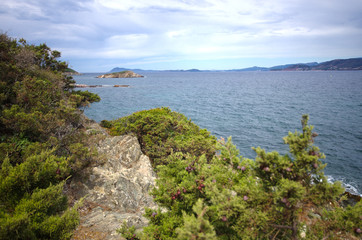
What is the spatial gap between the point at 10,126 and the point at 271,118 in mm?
40793

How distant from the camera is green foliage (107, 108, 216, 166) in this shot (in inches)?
618

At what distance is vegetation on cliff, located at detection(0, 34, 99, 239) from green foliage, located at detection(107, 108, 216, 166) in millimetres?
5160

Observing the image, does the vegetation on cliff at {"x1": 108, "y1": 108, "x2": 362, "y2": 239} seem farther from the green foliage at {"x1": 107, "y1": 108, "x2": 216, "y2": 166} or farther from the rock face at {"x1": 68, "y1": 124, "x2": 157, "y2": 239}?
the green foliage at {"x1": 107, "y1": 108, "x2": 216, "y2": 166}

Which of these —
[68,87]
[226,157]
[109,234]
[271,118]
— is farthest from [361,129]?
[68,87]

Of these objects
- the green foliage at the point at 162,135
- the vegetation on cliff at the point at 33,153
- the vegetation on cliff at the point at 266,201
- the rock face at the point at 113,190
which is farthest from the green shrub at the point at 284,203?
the green foliage at the point at 162,135

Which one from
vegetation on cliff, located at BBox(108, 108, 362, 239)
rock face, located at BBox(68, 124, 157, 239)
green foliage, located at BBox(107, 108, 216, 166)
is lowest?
rock face, located at BBox(68, 124, 157, 239)

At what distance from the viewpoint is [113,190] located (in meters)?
11.2

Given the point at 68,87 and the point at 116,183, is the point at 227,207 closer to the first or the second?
the point at 116,183

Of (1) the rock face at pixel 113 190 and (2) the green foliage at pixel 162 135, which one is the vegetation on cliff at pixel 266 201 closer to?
(1) the rock face at pixel 113 190

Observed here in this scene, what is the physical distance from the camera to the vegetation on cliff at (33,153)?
5.49 m

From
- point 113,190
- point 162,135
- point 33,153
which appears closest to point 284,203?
point 113,190

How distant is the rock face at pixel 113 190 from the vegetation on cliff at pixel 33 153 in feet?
3.84

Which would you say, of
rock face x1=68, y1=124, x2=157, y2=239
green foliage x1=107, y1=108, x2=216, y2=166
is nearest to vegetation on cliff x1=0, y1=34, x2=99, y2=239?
rock face x1=68, y1=124, x2=157, y2=239

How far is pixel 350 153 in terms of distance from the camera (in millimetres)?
24328
